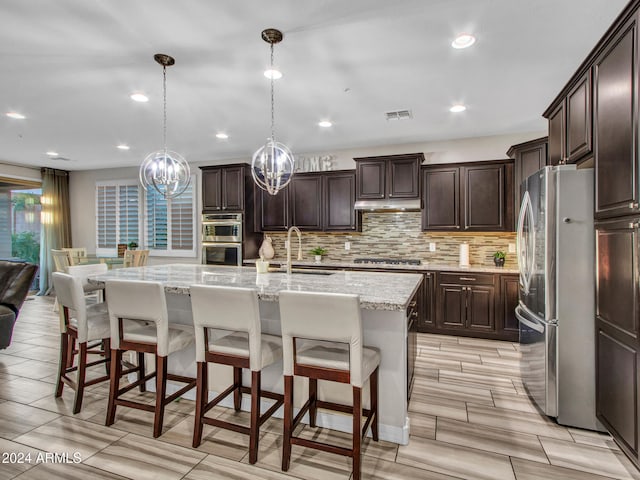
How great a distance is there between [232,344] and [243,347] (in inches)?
3.4

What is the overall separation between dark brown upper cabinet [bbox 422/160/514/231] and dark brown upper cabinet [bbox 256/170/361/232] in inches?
43.5

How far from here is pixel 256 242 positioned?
604 centimetres

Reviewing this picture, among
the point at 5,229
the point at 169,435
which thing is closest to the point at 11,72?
the point at 169,435

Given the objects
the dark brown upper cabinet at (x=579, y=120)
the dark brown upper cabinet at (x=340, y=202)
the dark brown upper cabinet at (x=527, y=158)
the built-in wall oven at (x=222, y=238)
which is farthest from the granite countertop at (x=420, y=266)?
the dark brown upper cabinet at (x=579, y=120)

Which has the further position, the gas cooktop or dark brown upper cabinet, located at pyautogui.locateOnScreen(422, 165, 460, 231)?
the gas cooktop

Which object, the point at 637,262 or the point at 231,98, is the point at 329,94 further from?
the point at 637,262

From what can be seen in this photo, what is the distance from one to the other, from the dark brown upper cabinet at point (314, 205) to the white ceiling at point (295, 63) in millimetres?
904

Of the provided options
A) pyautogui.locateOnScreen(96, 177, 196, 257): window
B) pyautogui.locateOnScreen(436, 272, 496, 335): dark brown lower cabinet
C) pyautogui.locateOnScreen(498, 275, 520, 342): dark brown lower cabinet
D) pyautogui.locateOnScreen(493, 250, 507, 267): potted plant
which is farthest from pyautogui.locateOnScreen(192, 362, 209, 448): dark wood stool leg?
pyautogui.locateOnScreen(96, 177, 196, 257): window

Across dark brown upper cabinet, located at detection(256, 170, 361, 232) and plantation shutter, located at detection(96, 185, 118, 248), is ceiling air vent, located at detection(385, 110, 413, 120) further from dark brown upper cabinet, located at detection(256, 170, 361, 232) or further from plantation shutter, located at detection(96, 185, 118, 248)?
plantation shutter, located at detection(96, 185, 118, 248)

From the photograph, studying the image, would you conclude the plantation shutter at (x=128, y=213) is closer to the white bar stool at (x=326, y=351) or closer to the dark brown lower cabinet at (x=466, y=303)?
the dark brown lower cabinet at (x=466, y=303)

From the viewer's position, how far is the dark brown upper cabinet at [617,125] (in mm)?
1818

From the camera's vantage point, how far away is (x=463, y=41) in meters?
2.50

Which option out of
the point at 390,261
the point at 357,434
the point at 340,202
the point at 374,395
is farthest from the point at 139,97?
the point at 390,261

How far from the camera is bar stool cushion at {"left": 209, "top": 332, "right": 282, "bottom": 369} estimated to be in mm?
2102
